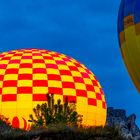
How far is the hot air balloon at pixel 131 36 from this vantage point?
1805cm

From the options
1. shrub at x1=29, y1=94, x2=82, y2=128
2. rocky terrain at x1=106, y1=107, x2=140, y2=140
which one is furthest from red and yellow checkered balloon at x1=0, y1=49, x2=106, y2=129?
rocky terrain at x1=106, y1=107, x2=140, y2=140

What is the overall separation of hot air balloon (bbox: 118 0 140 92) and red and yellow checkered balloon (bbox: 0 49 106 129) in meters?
2.57

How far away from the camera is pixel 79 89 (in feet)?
68.4

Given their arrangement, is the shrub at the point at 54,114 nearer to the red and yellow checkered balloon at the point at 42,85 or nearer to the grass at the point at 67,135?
the red and yellow checkered balloon at the point at 42,85

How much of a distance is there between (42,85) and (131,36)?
A: 3.80m

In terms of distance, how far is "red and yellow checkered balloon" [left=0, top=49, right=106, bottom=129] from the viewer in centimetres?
1994

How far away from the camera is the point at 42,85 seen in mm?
20266

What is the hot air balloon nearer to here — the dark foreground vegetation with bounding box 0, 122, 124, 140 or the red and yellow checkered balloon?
the red and yellow checkered balloon

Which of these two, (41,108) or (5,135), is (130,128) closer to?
(41,108)

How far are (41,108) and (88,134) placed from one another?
761 centimetres

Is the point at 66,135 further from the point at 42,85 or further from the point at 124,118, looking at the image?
the point at 124,118

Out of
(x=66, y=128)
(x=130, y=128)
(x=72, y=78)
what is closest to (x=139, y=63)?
(x=72, y=78)

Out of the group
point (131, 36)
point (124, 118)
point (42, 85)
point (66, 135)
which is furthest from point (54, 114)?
point (124, 118)

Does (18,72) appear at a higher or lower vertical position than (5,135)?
higher
